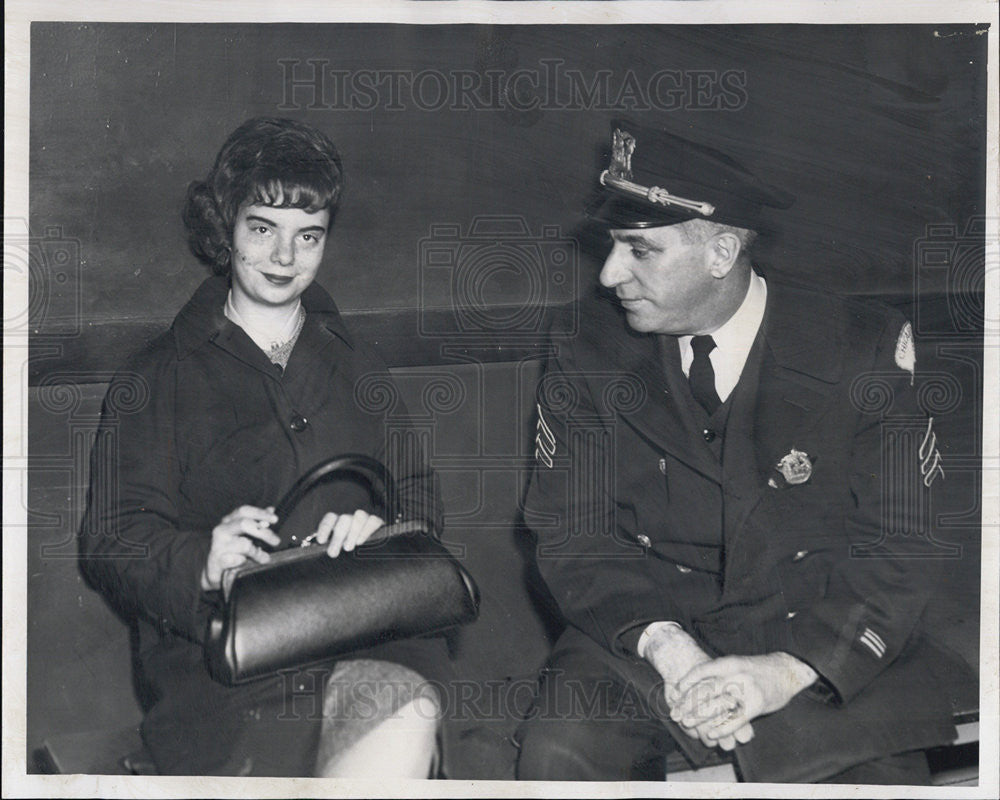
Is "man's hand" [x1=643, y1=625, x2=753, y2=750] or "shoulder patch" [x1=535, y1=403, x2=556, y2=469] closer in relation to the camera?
"man's hand" [x1=643, y1=625, x2=753, y2=750]

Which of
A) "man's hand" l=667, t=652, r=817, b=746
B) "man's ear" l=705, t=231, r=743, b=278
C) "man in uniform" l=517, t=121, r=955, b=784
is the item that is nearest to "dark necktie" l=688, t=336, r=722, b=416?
"man in uniform" l=517, t=121, r=955, b=784

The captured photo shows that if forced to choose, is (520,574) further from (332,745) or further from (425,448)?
(332,745)

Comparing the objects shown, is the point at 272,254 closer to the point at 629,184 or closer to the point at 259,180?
the point at 259,180

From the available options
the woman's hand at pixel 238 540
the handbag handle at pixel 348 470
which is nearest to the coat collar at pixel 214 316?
the handbag handle at pixel 348 470

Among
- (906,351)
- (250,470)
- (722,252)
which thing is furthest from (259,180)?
(906,351)

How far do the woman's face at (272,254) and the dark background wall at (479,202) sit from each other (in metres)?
0.06

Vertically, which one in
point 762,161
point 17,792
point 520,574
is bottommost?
point 17,792

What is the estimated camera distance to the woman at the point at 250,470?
245cm

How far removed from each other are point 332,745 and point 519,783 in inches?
16.4

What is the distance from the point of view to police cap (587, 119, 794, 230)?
8.00ft

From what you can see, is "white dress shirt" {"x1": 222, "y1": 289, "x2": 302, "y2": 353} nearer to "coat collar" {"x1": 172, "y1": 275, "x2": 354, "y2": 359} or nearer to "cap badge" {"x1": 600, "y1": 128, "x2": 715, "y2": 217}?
"coat collar" {"x1": 172, "y1": 275, "x2": 354, "y2": 359}

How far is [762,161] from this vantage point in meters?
2.50

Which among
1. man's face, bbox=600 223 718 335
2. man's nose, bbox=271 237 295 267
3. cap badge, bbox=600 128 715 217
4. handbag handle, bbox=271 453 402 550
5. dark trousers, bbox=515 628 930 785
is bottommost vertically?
dark trousers, bbox=515 628 930 785

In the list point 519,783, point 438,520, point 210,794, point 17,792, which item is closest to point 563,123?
point 438,520
